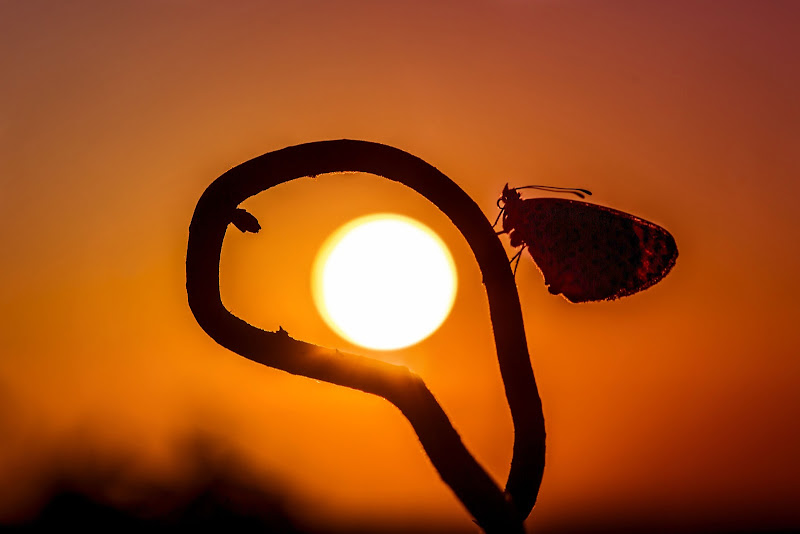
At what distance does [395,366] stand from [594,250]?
74cm

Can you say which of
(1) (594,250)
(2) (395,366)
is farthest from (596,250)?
(2) (395,366)

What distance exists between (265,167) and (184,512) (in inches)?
1338

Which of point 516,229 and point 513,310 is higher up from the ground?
point 516,229

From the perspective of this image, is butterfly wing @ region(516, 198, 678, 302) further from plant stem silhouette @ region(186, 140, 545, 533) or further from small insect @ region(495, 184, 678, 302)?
plant stem silhouette @ region(186, 140, 545, 533)

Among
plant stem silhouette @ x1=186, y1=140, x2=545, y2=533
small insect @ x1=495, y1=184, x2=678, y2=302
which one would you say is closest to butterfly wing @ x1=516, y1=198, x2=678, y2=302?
small insect @ x1=495, y1=184, x2=678, y2=302

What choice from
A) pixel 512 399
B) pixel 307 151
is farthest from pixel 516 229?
pixel 307 151

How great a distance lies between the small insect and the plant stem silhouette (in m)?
0.39

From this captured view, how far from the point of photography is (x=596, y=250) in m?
1.75

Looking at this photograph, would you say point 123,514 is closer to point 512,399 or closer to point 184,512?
point 184,512

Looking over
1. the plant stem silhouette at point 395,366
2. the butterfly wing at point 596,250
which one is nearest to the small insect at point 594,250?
the butterfly wing at point 596,250

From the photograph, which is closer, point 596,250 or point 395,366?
point 395,366

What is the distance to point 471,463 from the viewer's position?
1259 millimetres

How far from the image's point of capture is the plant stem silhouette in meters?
1.27

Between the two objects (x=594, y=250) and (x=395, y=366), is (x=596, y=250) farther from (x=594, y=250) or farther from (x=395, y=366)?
(x=395, y=366)
